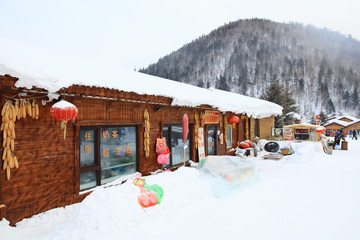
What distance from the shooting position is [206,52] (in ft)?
488

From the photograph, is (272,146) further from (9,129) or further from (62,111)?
(9,129)

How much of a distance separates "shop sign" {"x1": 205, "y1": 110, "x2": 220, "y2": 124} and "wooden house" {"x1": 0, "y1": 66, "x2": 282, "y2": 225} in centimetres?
156

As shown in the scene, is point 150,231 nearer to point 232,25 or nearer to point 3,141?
point 3,141

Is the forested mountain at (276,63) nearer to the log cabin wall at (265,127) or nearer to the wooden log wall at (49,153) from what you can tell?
the log cabin wall at (265,127)

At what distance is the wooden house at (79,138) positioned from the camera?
416 cm

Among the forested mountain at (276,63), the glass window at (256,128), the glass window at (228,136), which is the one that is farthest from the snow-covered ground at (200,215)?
the forested mountain at (276,63)

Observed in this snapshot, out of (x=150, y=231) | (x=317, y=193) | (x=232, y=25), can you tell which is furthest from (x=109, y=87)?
(x=232, y=25)

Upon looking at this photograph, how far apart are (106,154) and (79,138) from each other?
969 mm

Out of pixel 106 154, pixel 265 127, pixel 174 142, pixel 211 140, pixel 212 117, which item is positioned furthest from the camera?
pixel 265 127

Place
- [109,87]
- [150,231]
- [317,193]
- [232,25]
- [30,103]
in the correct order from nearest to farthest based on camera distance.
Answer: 1. [150,231]
2. [30,103]
3. [109,87]
4. [317,193]
5. [232,25]

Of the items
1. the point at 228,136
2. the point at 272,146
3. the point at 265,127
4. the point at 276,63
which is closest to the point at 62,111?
Answer: the point at 228,136

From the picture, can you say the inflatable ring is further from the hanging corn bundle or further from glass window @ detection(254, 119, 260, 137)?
the hanging corn bundle

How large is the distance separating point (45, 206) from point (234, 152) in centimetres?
1035

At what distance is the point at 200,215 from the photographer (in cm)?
450
